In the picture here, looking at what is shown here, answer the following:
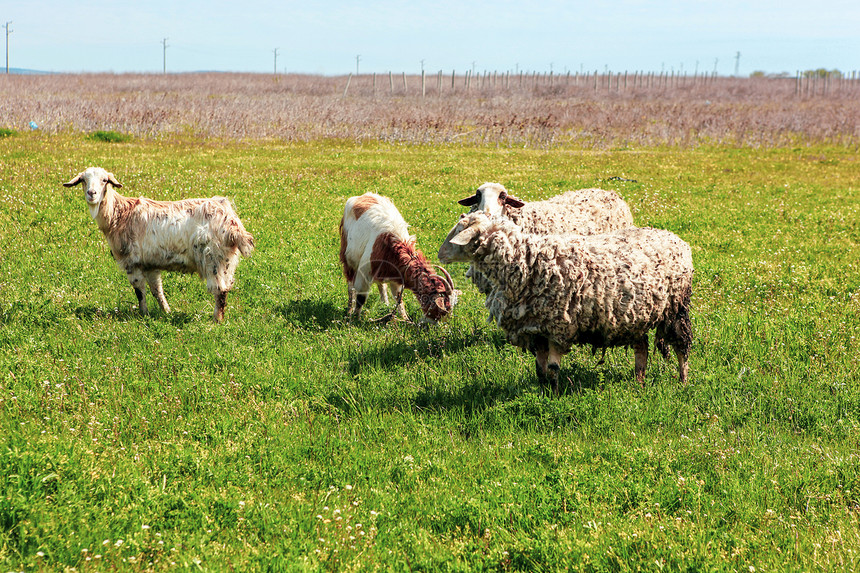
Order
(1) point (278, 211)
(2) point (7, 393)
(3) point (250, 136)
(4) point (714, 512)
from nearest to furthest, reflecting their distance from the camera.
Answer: (4) point (714, 512) < (2) point (7, 393) < (1) point (278, 211) < (3) point (250, 136)

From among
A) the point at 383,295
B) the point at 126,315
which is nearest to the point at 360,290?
the point at 383,295

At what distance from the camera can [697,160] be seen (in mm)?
26766

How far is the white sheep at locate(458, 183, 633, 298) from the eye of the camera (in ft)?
31.4

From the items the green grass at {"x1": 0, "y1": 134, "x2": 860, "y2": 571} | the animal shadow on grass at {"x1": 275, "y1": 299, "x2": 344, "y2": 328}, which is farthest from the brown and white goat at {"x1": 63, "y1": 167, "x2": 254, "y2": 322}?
the animal shadow on grass at {"x1": 275, "y1": 299, "x2": 344, "y2": 328}

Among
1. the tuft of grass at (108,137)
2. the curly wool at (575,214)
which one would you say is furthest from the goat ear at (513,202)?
the tuft of grass at (108,137)

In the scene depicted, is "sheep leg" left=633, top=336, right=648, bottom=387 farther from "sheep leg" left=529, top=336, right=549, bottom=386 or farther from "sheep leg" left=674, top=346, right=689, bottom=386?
"sheep leg" left=529, top=336, right=549, bottom=386

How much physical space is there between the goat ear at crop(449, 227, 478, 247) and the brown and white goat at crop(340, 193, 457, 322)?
208 centimetres

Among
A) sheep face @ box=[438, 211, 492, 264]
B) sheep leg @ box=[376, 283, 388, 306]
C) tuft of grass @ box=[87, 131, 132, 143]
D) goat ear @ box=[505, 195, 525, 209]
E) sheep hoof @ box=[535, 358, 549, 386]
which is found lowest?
sheep hoof @ box=[535, 358, 549, 386]

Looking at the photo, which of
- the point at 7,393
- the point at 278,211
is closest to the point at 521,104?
the point at 278,211

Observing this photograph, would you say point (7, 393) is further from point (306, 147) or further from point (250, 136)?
point (250, 136)

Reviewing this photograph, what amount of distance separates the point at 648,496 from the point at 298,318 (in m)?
5.71

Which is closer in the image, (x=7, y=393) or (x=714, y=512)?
(x=714, y=512)

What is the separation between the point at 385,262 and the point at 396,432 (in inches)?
144

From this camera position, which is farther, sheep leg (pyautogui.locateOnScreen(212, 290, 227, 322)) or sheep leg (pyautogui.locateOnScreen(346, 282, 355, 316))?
sheep leg (pyautogui.locateOnScreen(346, 282, 355, 316))
